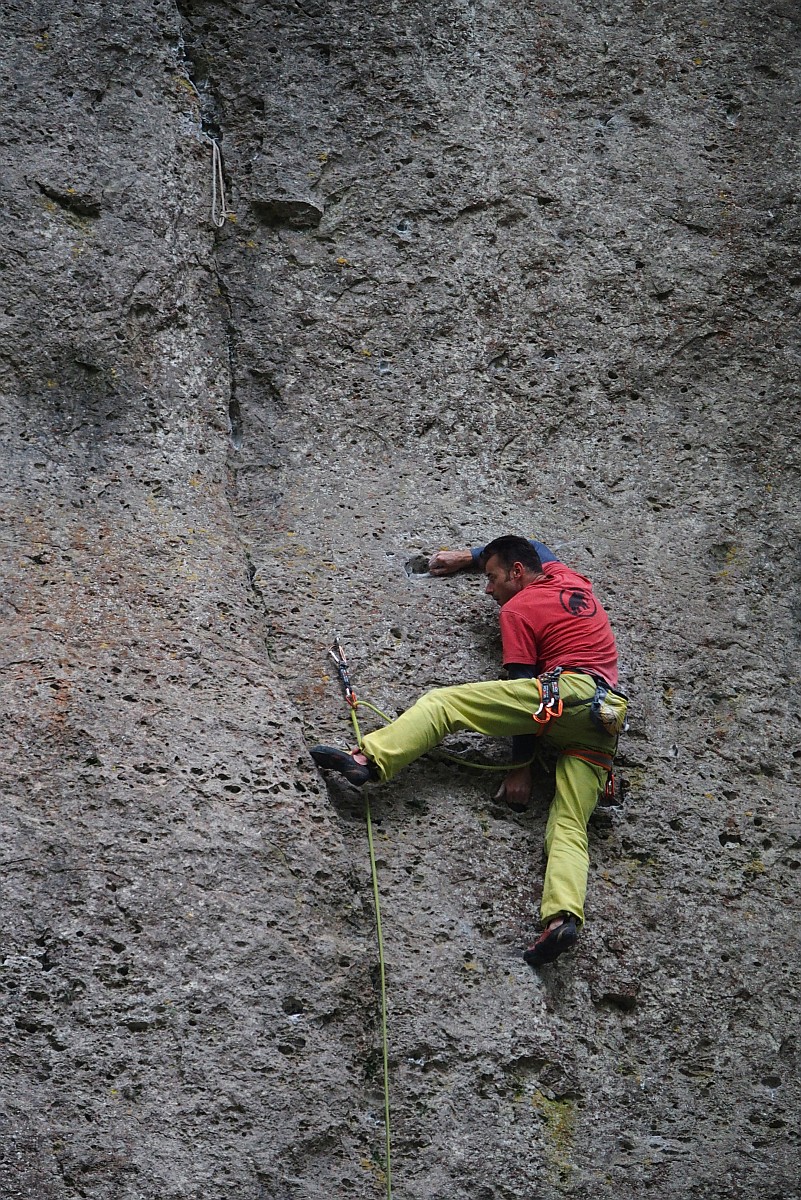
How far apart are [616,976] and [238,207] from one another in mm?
3327

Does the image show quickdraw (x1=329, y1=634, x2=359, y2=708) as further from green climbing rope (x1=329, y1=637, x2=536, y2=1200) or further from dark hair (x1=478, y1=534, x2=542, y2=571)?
dark hair (x1=478, y1=534, x2=542, y2=571)

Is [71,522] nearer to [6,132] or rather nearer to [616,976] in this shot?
[6,132]

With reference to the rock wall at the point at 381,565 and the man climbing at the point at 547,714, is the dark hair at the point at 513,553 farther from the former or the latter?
the rock wall at the point at 381,565

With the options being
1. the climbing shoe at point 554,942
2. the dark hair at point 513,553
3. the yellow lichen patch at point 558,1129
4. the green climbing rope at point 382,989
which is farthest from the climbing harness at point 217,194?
the yellow lichen patch at point 558,1129

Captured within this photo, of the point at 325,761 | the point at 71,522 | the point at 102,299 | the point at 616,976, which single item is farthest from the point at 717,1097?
the point at 102,299

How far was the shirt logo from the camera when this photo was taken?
4441 millimetres

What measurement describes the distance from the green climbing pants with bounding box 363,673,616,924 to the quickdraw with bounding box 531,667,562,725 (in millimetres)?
20

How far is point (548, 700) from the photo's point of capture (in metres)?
4.25

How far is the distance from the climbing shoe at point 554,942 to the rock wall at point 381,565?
9cm

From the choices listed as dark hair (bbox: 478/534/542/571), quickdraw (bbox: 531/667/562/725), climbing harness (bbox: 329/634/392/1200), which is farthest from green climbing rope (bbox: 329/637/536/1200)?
dark hair (bbox: 478/534/542/571)

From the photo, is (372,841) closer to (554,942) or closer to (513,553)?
(554,942)

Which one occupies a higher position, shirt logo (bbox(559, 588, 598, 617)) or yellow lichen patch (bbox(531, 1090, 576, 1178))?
shirt logo (bbox(559, 588, 598, 617))

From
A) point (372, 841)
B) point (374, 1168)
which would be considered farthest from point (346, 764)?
point (374, 1168)

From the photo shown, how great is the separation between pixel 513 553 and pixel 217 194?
6.48 ft
